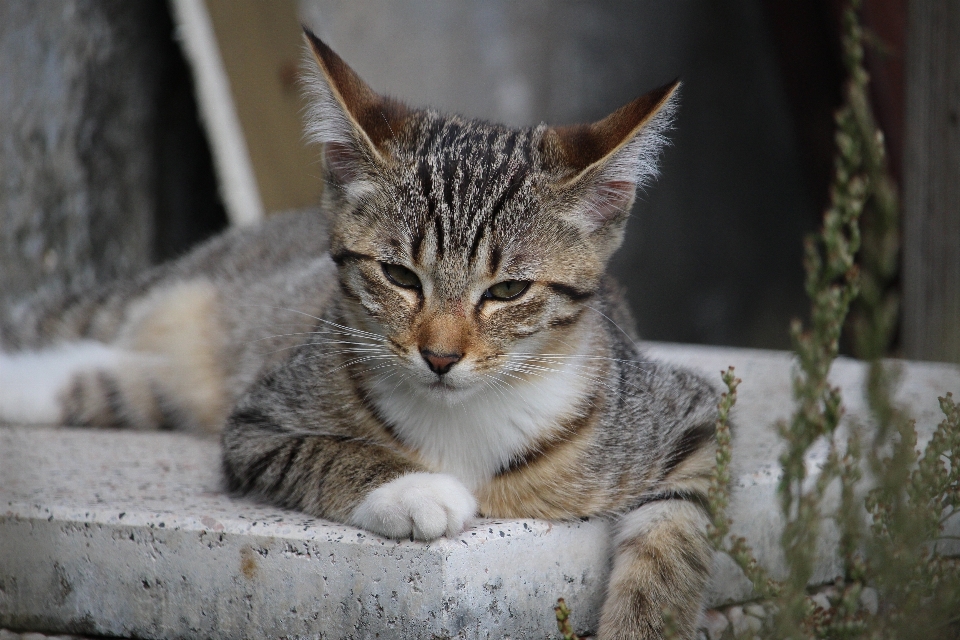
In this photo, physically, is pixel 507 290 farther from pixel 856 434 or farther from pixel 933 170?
pixel 933 170

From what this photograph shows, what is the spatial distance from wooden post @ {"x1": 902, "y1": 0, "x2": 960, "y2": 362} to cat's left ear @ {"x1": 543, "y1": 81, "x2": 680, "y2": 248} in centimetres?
200

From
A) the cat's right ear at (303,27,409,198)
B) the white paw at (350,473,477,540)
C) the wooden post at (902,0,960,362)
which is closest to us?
the white paw at (350,473,477,540)

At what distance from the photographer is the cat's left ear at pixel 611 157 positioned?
233 cm

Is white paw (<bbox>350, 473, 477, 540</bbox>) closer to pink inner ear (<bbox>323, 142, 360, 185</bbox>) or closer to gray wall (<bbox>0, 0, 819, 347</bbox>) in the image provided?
pink inner ear (<bbox>323, 142, 360, 185</bbox>)

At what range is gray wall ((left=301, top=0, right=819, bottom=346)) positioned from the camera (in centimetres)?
560

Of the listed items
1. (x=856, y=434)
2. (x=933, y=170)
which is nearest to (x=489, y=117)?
(x=933, y=170)

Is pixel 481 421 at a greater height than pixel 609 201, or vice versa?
pixel 609 201

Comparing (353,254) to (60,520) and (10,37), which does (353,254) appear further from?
(10,37)

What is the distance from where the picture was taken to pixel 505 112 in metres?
5.82

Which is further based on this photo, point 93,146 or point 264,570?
point 93,146

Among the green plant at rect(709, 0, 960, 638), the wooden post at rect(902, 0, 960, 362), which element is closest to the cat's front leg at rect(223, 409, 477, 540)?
the green plant at rect(709, 0, 960, 638)

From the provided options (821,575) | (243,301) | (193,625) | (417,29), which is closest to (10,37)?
(243,301)

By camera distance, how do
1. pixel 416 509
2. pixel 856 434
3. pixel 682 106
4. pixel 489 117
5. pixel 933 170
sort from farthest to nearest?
1. pixel 682 106
2. pixel 489 117
3. pixel 933 170
4. pixel 416 509
5. pixel 856 434

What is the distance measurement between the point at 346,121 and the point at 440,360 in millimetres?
704
